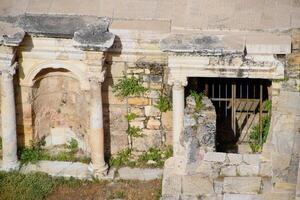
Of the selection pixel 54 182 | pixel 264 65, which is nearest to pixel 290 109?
pixel 264 65

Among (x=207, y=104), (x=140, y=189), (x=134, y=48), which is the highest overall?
(x=134, y=48)

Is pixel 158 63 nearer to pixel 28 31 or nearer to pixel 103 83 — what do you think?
pixel 103 83

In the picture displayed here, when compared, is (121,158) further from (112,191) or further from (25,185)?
(25,185)

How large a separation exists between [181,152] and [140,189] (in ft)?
5.17

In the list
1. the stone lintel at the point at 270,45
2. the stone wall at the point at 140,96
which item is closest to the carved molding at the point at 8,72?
the stone wall at the point at 140,96

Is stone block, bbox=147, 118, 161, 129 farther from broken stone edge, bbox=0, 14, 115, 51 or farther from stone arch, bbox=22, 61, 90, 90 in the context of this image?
broken stone edge, bbox=0, 14, 115, 51

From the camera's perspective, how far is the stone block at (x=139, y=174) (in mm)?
16656

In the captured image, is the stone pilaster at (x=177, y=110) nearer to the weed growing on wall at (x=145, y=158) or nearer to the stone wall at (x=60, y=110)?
the weed growing on wall at (x=145, y=158)

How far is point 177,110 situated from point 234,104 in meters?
1.70

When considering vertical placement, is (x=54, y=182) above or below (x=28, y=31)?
below

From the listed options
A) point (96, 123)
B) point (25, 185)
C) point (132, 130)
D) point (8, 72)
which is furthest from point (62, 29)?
point (25, 185)

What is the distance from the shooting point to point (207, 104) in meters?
16.3

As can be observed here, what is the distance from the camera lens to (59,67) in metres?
16.7

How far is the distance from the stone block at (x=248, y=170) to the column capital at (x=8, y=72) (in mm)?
5173
